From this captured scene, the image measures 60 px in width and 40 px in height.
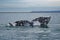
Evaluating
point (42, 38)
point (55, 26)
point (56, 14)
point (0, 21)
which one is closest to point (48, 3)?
point (56, 14)

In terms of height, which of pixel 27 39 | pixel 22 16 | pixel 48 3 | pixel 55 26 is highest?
pixel 48 3

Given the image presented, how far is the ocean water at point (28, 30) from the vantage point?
65.5 inches

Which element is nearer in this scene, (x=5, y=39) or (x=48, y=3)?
(x=5, y=39)

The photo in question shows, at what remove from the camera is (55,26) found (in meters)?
1.73

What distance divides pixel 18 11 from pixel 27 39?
35 cm

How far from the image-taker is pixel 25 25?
176cm

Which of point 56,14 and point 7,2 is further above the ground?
point 7,2

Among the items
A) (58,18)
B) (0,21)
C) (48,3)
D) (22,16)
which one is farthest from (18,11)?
(58,18)

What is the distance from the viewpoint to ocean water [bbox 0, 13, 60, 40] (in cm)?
166

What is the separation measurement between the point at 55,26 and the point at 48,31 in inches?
4.0

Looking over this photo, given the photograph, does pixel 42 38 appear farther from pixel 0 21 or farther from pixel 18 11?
pixel 0 21

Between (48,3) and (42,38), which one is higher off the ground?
(48,3)

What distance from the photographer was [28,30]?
1.73 meters

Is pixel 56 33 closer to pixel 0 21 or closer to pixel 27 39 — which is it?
pixel 27 39
